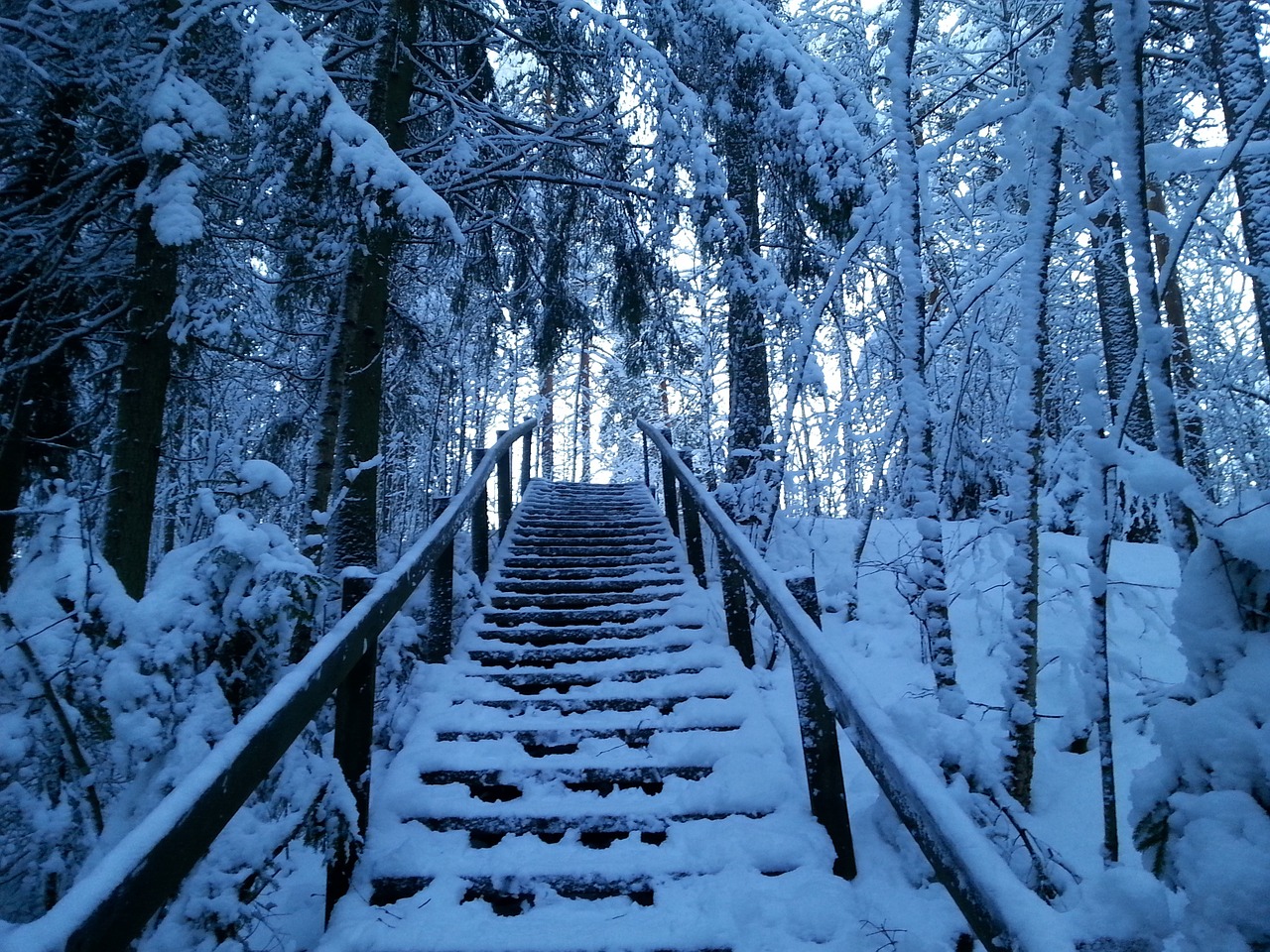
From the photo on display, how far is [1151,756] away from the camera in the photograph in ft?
11.2

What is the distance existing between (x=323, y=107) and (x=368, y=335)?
1640mm

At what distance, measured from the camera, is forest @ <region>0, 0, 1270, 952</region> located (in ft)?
6.82

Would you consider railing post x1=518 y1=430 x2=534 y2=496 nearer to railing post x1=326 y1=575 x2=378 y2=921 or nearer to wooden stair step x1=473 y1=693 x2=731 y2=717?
wooden stair step x1=473 y1=693 x2=731 y2=717

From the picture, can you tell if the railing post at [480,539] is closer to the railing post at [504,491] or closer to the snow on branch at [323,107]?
the railing post at [504,491]

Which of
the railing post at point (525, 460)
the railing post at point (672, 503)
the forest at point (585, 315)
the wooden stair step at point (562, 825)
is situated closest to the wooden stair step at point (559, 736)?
the wooden stair step at point (562, 825)

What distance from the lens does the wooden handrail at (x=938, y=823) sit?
1.24 metres

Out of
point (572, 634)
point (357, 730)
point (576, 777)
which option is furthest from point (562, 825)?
point (572, 634)

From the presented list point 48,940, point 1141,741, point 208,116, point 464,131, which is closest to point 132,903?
point 48,940

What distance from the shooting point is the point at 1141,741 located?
3.58m

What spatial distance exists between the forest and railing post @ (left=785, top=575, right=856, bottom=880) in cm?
51

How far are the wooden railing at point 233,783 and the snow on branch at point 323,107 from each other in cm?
212

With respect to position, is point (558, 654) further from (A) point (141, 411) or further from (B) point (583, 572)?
(A) point (141, 411)

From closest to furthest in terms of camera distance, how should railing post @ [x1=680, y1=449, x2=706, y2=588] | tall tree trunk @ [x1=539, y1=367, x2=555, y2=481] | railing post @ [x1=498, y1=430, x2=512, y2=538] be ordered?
railing post @ [x1=680, y1=449, x2=706, y2=588] → railing post @ [x1=498, y1=430, x2=512, y2=538] → tall tree trunk @ [x1=539, y1=367, x2=555, y2=481]

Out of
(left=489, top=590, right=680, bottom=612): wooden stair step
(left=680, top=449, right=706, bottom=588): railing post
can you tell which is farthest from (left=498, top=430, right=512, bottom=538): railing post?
(left=680, top=449, right=706, bottom=588): railing post
